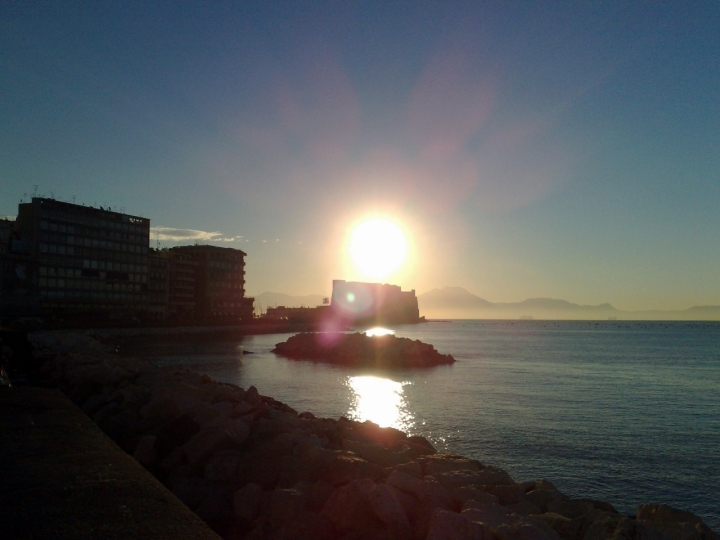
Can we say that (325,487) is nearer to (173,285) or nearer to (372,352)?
(372,352)

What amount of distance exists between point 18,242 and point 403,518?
3390 inches

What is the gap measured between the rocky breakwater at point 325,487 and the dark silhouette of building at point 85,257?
84462mm

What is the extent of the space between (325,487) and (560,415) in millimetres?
16062

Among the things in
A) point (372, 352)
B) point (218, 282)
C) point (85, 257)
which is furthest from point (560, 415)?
point (218, 282)

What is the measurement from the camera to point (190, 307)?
417ft

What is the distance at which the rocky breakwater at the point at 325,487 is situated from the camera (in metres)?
5.98

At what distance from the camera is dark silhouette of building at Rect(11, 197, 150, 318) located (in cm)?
9119

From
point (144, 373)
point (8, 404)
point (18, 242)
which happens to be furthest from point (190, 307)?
point (8, 404)

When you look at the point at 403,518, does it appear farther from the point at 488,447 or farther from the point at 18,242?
the point at 18,242

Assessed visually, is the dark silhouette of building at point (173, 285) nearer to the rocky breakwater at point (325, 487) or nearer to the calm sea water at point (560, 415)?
the calm sea water at point (560, 415)

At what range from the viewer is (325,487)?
6.92 meters

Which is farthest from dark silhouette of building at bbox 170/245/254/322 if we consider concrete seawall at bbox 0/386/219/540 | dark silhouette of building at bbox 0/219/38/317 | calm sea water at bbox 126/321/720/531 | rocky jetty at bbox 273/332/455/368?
concrete seawall at bbox 0/386/219/540

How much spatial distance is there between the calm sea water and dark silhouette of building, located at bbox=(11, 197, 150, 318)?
65586 millimetres

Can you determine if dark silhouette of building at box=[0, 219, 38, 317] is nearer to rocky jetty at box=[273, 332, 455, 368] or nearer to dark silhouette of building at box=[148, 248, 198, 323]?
dark silhouette of building at box=[148, 248, 198, 323]
